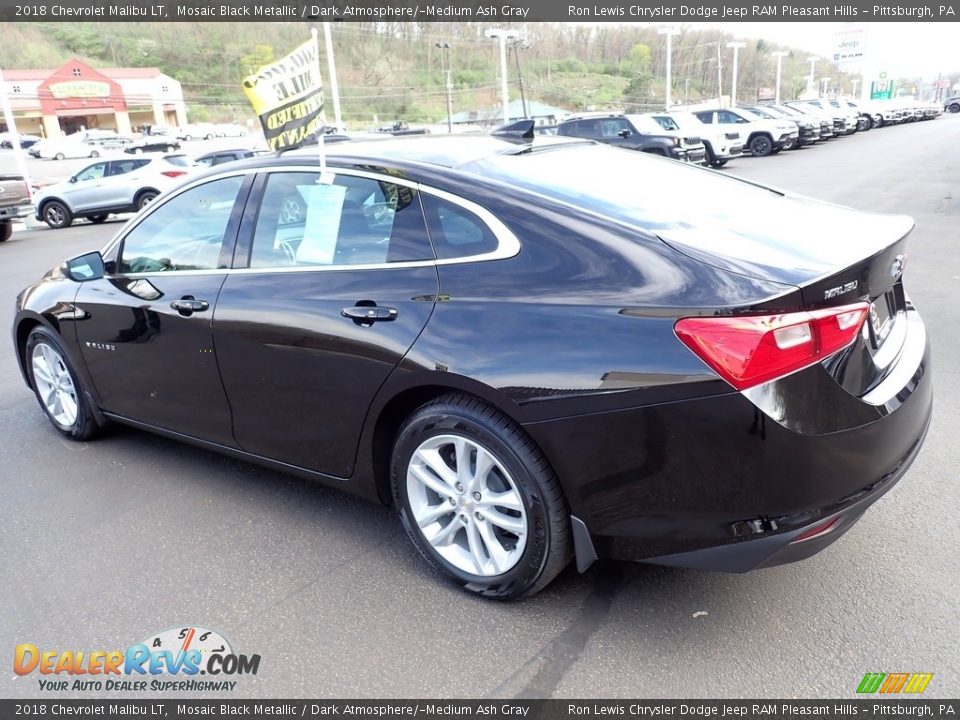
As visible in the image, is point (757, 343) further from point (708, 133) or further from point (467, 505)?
point (708, 133)

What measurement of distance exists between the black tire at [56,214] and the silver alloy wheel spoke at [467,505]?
62.1 feet

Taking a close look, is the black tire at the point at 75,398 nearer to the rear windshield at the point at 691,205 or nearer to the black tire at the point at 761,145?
the rear windshield at the point at 691,205

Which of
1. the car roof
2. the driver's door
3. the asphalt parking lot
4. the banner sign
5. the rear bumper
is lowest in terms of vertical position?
the rear bumper

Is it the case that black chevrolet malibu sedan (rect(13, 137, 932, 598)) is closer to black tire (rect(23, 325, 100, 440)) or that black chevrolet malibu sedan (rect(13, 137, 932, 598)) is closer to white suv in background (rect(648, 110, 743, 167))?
black tire (rect(23, 325, 100, 440))

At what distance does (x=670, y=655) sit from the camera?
2551mm

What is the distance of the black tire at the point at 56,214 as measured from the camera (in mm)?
18766

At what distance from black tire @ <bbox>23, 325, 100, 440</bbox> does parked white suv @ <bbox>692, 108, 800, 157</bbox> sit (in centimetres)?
2630

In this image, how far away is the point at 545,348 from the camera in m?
2.50

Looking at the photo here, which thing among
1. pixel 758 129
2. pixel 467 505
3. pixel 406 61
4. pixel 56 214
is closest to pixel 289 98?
pixel 467 505

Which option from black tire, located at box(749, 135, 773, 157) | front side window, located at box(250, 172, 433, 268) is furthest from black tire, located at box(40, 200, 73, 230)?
black tire, located at box(749, 135, 773, 157)

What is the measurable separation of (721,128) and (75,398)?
25655mm

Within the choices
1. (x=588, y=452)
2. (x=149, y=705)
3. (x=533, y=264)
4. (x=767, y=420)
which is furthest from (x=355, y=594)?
(x=767, y=420)

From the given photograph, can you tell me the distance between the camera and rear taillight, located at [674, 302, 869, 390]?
2230mm

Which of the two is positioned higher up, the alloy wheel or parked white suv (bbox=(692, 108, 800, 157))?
the alloy wheel
